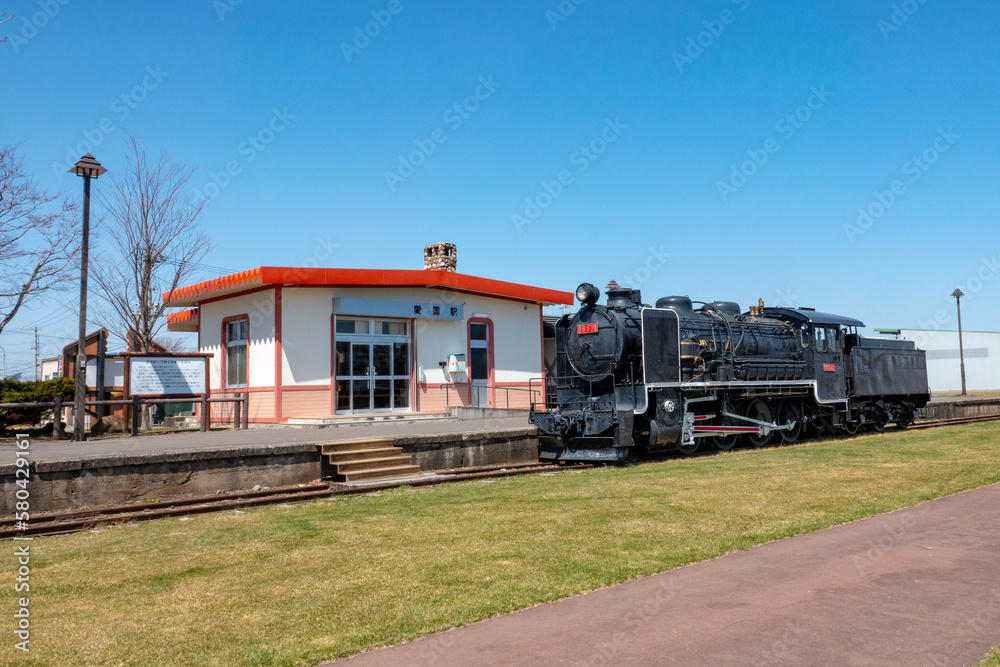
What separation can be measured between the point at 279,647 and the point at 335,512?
199 inches

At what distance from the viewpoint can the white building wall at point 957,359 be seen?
56875 mm

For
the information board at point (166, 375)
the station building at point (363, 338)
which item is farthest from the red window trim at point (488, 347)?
the information board at point (166, 375)

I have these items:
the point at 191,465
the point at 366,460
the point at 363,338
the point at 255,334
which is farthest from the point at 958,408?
the point at 191,465

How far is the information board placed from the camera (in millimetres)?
16250

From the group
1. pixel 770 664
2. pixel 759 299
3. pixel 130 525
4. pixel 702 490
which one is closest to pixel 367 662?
pixel 770 664

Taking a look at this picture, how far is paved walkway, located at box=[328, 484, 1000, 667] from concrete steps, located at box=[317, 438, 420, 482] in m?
7.23

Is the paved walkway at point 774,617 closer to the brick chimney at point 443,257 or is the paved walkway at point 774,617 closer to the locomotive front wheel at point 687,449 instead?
the locomotive front wheel at point 687,449

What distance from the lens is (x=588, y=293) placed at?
15039 millimetres

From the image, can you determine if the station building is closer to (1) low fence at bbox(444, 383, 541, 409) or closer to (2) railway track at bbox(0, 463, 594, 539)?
(1) low fence at bbox(444, 383, 541, 409)

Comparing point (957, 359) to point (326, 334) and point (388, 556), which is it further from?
point (388, 556)

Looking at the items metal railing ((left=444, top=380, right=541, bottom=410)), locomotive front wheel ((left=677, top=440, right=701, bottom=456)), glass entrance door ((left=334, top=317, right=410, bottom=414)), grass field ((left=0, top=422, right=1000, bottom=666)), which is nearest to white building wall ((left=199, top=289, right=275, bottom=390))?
glass entrance door ((left=334, top=317, right=410, bottom=414))

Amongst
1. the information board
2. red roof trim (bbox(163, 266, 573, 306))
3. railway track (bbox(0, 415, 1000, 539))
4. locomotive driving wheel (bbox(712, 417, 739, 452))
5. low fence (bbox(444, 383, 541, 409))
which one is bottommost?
railway track (bbox(0, 415, 1000, 539))

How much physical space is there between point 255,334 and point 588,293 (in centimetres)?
1107

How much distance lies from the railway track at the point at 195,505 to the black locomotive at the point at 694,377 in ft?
8.29
